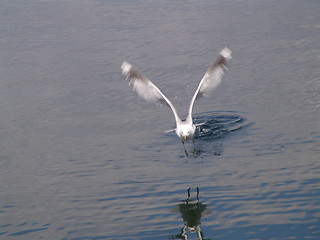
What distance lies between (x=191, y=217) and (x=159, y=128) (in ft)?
12.4

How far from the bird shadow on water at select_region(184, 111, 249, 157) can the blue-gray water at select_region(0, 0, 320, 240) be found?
0.04 meters

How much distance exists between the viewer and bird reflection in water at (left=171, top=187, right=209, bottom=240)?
909cm

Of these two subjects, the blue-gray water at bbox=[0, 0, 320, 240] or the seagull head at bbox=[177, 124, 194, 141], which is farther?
the seagull head at bbox=[177, 124, 194, 141]

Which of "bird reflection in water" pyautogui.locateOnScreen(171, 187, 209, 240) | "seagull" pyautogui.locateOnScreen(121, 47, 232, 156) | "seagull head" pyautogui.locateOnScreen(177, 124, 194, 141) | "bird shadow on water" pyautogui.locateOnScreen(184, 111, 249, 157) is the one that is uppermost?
"seagull" pyautogui.locateOnScreen(121, 47, 232, 156)

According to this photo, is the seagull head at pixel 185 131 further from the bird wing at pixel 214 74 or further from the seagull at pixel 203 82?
the bird wing at pixel 214 74

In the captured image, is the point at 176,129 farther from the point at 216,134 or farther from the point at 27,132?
the point at 27,132

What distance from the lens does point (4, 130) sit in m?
13.2

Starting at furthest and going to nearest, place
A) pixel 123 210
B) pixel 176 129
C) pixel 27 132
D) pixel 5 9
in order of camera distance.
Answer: pixel 5 9
pixel 27 132
pixel 176 129
pixel 123 210

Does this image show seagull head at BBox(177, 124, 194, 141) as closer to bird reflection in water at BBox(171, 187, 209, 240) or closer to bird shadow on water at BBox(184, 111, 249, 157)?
bird shadow on water at BBox(184, 111, 249, 157)

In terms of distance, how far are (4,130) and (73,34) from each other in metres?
7.65

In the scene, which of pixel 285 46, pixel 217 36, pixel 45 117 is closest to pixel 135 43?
pixel 217 36

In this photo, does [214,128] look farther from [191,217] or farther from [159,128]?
[191,217]

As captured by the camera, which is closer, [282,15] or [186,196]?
[186,196]

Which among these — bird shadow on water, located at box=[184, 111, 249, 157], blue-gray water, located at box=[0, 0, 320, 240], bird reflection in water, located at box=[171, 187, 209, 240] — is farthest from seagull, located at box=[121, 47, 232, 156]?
bird reflection in water, located at box=[171, 187, 209, 240]
